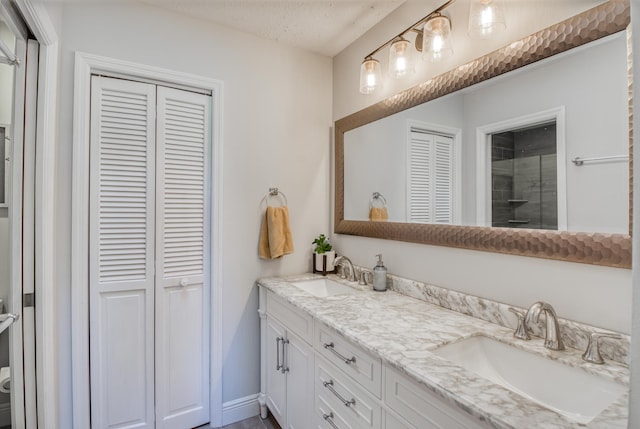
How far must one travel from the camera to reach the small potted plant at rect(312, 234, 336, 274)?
226 centimetres

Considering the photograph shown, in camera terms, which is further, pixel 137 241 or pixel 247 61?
pixel 247 61

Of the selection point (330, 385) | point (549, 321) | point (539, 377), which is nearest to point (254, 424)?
point (330, 385)

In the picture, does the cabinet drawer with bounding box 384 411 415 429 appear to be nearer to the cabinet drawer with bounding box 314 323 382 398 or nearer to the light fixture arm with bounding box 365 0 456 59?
the cabinet drawer with bounding box 314 323 382 398

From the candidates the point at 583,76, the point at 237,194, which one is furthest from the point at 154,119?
the point at 583,76

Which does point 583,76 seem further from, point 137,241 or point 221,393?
point 221,393

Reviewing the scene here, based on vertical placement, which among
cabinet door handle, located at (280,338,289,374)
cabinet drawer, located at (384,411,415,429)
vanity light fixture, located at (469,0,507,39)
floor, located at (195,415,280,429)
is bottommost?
floor, located at (195,415,280,429)

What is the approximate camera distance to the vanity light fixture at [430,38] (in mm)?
1301

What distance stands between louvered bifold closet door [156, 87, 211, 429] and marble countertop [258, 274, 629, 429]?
561mm

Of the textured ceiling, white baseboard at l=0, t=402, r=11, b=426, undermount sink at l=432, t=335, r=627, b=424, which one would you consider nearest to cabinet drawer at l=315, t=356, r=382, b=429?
undermount sink at l=432, t=335, r=627, b=424

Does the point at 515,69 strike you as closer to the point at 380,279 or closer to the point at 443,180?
the point at 443,180

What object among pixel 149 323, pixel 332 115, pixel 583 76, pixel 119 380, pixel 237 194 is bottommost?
pixel 119 380

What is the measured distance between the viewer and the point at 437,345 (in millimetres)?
1120

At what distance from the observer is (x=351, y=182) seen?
2254 mm

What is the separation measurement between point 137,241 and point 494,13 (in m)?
2.06
